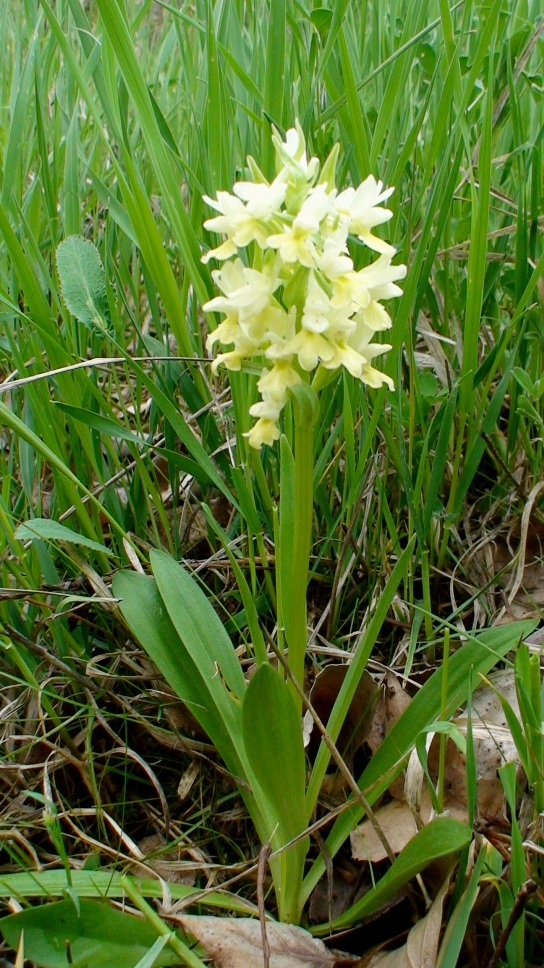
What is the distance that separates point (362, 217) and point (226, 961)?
88 centimetres

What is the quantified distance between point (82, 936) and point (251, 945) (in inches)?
7.9

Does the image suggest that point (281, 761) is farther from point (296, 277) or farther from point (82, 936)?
point (296, 277)

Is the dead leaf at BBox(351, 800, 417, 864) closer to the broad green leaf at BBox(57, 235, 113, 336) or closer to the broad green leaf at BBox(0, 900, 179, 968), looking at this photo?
the broad green leaf at BBox(0, 900, 179, 968)

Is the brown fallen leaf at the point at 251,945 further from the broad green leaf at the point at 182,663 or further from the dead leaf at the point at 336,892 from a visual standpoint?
the broad green leaf at the point at 182,663

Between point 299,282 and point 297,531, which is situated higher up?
point 299,282

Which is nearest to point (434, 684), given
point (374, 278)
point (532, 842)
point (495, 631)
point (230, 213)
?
point (495, 631)

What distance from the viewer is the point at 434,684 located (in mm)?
1068

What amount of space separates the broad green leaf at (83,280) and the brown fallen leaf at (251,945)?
2.89 ft

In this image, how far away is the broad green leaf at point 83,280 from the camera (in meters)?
1.27

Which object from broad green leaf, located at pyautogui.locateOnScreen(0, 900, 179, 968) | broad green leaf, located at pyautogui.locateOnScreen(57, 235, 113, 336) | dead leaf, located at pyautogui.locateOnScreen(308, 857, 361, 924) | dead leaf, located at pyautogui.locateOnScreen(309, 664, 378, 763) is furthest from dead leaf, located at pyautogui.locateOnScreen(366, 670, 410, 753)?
broad green leaf, located at pyautogui.locateOnScreen(57, 235, 113, 336)

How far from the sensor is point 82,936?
2.96 ft

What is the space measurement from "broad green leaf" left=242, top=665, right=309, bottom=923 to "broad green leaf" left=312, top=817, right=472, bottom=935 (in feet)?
0.26

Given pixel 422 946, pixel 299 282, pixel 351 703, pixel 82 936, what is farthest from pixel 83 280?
pixel 422 946

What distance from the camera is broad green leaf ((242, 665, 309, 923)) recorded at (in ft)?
2.87
